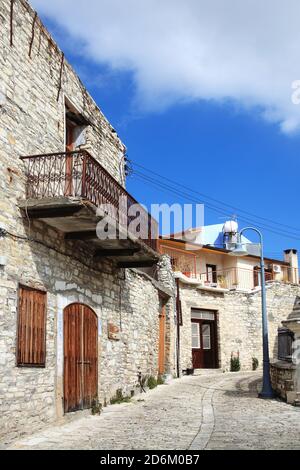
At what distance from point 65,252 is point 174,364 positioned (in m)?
10.6

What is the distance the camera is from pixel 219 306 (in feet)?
77.6

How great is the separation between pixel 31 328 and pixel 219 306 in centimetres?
1603

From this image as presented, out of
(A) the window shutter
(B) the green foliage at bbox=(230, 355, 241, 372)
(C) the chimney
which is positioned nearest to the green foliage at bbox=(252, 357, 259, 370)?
(B) the green foliage at bbox=(230, 355, 241, 372)

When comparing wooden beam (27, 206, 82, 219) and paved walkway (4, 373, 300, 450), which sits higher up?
wooden beam (27, 206, 82, 219)

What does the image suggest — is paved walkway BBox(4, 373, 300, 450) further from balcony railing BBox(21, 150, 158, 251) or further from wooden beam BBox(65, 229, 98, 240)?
balcony railing BBox(21, 150, 158, 251)

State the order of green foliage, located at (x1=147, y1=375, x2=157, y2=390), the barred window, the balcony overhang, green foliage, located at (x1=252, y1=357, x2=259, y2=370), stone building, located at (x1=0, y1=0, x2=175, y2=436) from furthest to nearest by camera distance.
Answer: green foliage, located at (x1=252, y1=357, x2=259, y2=370) → green foliage, located at (x1=147, y1=375, x2=157, y2=390) → the barred window → the balcony overhang → stone building, located at (x1=0, y1=0, x2=175, y2=436)

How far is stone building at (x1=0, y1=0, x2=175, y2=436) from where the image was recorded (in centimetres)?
823

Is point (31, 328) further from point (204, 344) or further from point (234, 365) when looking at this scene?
point (234, 365)

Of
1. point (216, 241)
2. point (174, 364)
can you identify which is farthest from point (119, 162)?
point (216, 241)

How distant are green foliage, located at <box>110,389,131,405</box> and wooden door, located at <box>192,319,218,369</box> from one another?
33.5 ft

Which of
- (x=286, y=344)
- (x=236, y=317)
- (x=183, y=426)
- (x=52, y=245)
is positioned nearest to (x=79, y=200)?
(x=52, y=245)

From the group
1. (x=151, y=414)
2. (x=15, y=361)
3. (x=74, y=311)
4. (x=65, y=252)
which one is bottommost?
(x=151, y=414)
